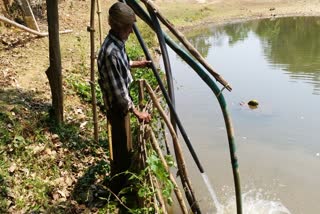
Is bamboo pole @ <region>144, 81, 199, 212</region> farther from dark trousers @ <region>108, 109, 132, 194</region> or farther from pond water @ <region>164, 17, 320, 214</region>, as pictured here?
pond water @ <region>164, 17, 320, 214</region>

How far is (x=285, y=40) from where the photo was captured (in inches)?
700

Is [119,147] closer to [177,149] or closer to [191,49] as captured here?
[177,149]

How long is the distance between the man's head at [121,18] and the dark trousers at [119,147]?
0.79 m

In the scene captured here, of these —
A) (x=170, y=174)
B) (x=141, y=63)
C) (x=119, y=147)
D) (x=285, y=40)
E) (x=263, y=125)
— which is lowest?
(x=263, y=125)

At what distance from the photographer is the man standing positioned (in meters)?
3.55

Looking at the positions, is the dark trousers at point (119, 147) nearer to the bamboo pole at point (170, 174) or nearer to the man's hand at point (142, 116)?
the man's hand at point (142, 116)

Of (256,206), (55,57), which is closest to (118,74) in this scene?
(55,57)

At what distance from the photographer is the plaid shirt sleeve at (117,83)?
3605 millimetres

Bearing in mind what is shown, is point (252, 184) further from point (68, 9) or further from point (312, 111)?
point (68, 9)

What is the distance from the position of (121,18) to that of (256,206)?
347cm

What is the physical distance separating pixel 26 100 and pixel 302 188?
4275 mm

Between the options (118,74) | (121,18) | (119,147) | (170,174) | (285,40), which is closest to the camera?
(121,18)

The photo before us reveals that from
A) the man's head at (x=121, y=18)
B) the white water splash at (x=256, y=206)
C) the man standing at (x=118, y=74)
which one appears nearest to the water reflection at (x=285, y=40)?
the white water splash at (x=256, y=206)

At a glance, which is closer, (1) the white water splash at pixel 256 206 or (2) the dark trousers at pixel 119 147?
(2) the dark trousers at pixel 119 147
